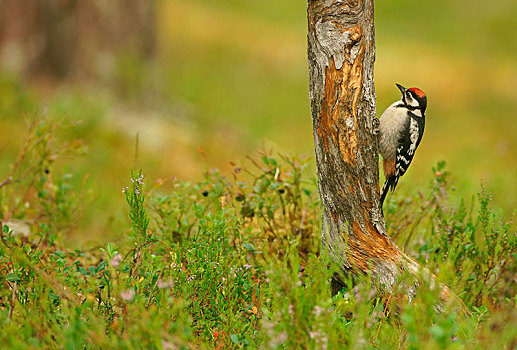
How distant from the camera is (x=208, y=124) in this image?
358 inches

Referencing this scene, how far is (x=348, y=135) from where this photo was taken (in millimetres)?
2916

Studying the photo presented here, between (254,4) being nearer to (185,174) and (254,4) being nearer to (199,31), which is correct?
(199,31)

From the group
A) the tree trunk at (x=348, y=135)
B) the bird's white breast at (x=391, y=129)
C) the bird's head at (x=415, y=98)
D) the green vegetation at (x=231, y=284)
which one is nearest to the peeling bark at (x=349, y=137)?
the tree trunk at (x=348, y=135)

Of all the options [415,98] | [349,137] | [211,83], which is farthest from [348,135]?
[211,83]

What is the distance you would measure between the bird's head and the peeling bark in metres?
1.05

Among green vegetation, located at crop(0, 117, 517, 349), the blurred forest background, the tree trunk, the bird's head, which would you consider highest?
the blurred forest background

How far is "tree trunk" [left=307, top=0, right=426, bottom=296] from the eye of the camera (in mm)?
2844

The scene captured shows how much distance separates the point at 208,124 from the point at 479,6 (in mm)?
15836

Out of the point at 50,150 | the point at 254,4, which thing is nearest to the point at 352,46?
the point at 50,150

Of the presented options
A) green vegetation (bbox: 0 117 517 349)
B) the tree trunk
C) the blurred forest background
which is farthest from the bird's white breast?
the tree trunk

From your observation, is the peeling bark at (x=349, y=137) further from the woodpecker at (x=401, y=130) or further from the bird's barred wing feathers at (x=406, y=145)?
the bird's barred wing feathers at (x=406, y=145)

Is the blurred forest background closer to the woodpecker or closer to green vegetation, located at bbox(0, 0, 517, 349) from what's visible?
green vegetation, located at bbox(0, 0, 517, 349)

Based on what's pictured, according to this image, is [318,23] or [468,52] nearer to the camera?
[318,23]

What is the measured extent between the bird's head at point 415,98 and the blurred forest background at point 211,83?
80 cm
